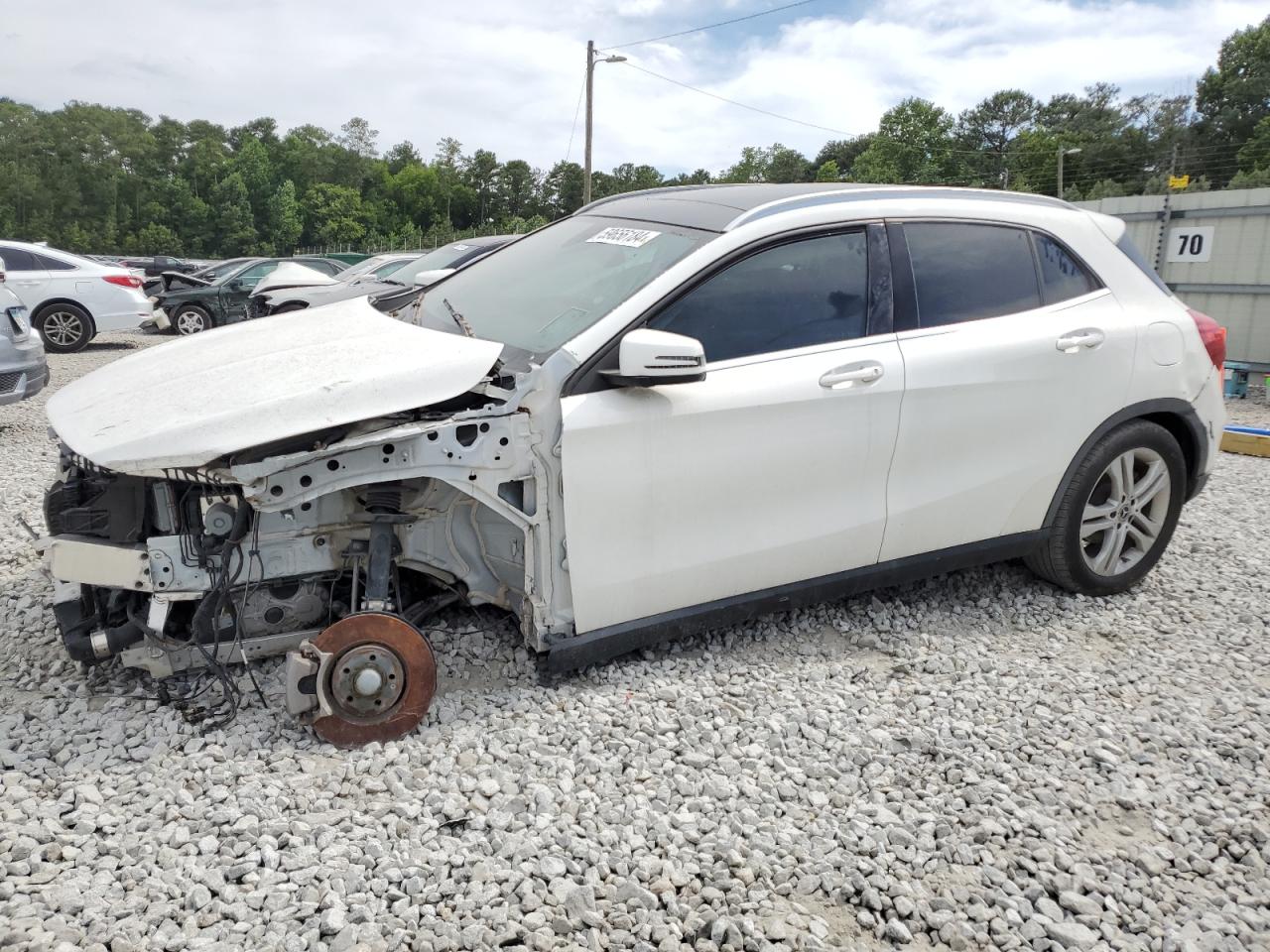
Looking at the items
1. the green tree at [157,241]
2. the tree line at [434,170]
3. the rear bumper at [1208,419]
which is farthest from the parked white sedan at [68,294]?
the green tree at [157,241]

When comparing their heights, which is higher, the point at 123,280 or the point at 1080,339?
the point at 123,280

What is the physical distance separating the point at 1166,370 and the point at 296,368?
3.62 meters

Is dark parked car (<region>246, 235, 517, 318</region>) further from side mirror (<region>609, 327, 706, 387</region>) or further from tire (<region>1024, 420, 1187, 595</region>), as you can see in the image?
side mirror (<region>609, 327, 706, 387</region>)

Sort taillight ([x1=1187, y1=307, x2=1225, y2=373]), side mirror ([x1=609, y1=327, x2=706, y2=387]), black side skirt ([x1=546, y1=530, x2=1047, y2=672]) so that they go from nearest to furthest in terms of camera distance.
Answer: side mirror ([x1=609, y1=327, x2=706, y2=387])
black side skirt ([x1=546, y1=530, x2=1047, y2=672])
taillight ([x1=1187, y1=307, x2=1225, y2=373])

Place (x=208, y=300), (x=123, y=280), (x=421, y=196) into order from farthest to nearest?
(x=421, y=196), (x=208, y=300), (x=123, y=280)

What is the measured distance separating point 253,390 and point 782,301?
183cm

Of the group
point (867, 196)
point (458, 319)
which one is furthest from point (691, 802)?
point (867, 196)

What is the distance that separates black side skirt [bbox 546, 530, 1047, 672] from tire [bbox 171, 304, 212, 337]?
48.2ft

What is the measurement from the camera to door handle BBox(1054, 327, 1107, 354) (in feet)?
12.2

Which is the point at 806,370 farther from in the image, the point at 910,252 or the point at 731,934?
the point at 731,934

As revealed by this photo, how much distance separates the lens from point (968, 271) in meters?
3.65

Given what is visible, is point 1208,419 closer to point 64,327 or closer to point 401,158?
point 64,327

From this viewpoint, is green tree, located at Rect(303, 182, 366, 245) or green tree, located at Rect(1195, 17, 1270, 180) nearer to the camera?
green tree, located at Rect(1195, 17, 1270, 180)

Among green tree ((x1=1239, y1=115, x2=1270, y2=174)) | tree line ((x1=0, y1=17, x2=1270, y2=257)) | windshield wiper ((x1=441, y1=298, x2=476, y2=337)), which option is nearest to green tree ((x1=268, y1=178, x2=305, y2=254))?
tree line ((x1=0, y1=17, x2=1270, y2=257))
